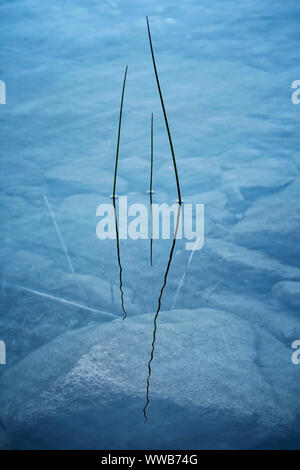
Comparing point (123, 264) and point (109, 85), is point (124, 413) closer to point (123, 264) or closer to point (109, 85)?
point (123, 264)

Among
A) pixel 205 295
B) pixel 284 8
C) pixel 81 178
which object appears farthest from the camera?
pixel 284 8

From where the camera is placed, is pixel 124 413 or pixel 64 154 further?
pixel 64 154

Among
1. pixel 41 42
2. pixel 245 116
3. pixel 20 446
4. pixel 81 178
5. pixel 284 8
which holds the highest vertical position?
pixel 284 8

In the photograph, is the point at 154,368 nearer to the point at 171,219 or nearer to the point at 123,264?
the point at 123,264

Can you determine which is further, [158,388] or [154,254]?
[154,254]

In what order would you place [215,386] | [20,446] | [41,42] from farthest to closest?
[41,42], [215,386], [20,446]

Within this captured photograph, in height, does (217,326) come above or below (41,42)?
below

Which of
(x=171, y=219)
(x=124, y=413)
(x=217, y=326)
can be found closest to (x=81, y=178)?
(x=171, y=219)
